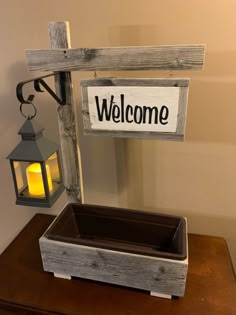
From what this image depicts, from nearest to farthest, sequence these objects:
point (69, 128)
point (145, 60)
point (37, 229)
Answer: point (145, 60) < point (69, 128) < point (37, 229)

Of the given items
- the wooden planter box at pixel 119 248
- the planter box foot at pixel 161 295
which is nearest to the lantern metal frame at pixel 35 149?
the wooden planter box at pixel 119 248

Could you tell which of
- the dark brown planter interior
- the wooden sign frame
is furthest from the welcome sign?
the dark brown planter interior

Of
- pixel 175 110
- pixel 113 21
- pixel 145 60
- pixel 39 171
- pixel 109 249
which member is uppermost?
pixel 113 21

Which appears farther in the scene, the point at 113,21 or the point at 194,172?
the point at 194,172

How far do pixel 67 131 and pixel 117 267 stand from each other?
44cm

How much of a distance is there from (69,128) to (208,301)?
659mm

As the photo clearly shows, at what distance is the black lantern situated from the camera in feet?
2.52

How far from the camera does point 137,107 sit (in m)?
0.78

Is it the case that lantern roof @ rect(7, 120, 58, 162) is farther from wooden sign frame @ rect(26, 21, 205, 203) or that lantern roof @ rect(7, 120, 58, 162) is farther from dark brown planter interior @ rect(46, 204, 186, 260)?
dark brown planter interior @ rect(46, 204, 186, 260)

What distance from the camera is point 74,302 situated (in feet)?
2.65

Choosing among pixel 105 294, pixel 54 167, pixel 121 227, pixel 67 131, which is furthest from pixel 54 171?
pixel 105 294

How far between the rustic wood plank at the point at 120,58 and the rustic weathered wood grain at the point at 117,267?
510 millimetres

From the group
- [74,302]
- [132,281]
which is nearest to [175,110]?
[132,281]

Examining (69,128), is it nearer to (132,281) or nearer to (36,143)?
(36,143)
